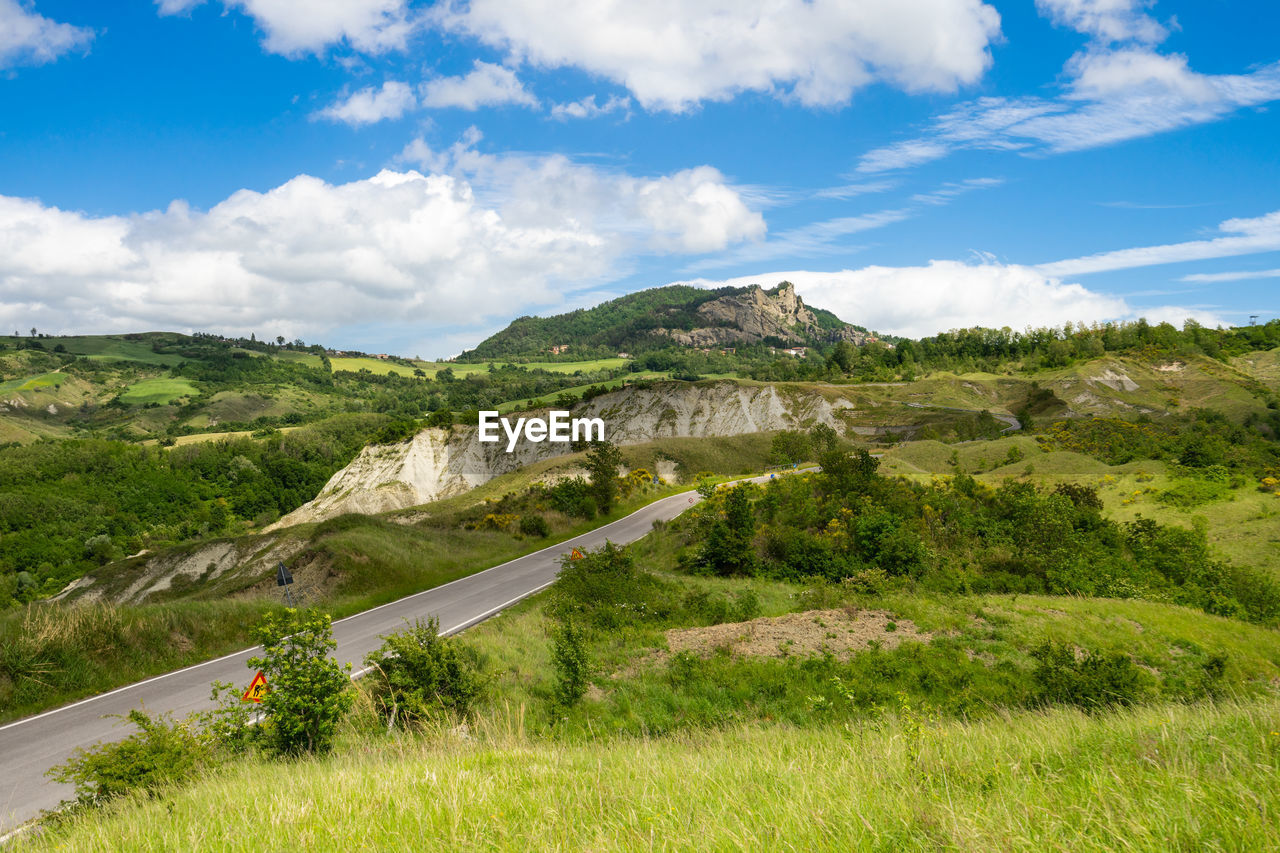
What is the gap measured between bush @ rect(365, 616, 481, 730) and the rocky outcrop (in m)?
62.6

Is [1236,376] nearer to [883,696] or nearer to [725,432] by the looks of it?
[725,432]

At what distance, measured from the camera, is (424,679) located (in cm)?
1010

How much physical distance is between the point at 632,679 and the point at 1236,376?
110931 millimetres

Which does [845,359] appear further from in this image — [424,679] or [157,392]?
[157,392]

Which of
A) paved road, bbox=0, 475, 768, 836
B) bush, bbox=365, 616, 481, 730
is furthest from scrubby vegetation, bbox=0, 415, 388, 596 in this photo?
bush, bbox=365, 616, 481, 730

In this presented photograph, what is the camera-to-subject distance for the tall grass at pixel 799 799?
2922 millimetres

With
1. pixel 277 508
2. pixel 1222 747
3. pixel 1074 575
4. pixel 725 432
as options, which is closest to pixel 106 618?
pixel 1222 747

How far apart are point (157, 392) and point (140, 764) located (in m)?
232

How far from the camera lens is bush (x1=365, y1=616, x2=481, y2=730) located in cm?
981

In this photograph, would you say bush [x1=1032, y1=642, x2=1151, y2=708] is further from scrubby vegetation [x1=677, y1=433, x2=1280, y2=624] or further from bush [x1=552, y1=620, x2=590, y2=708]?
bush [x1=552, y1=620, x2=590, y2=708]

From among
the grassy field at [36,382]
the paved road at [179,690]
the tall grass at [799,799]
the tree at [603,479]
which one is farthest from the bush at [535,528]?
the grassy field at [36,382]

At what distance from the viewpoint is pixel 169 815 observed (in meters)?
4.84

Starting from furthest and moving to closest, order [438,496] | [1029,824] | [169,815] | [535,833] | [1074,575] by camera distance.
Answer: [438,496]
[1074,575]
[169,815]
[535,833]
[1029,824]

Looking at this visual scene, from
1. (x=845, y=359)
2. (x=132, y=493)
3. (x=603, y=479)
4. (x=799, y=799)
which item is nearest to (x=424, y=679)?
(x=799, y=799)
